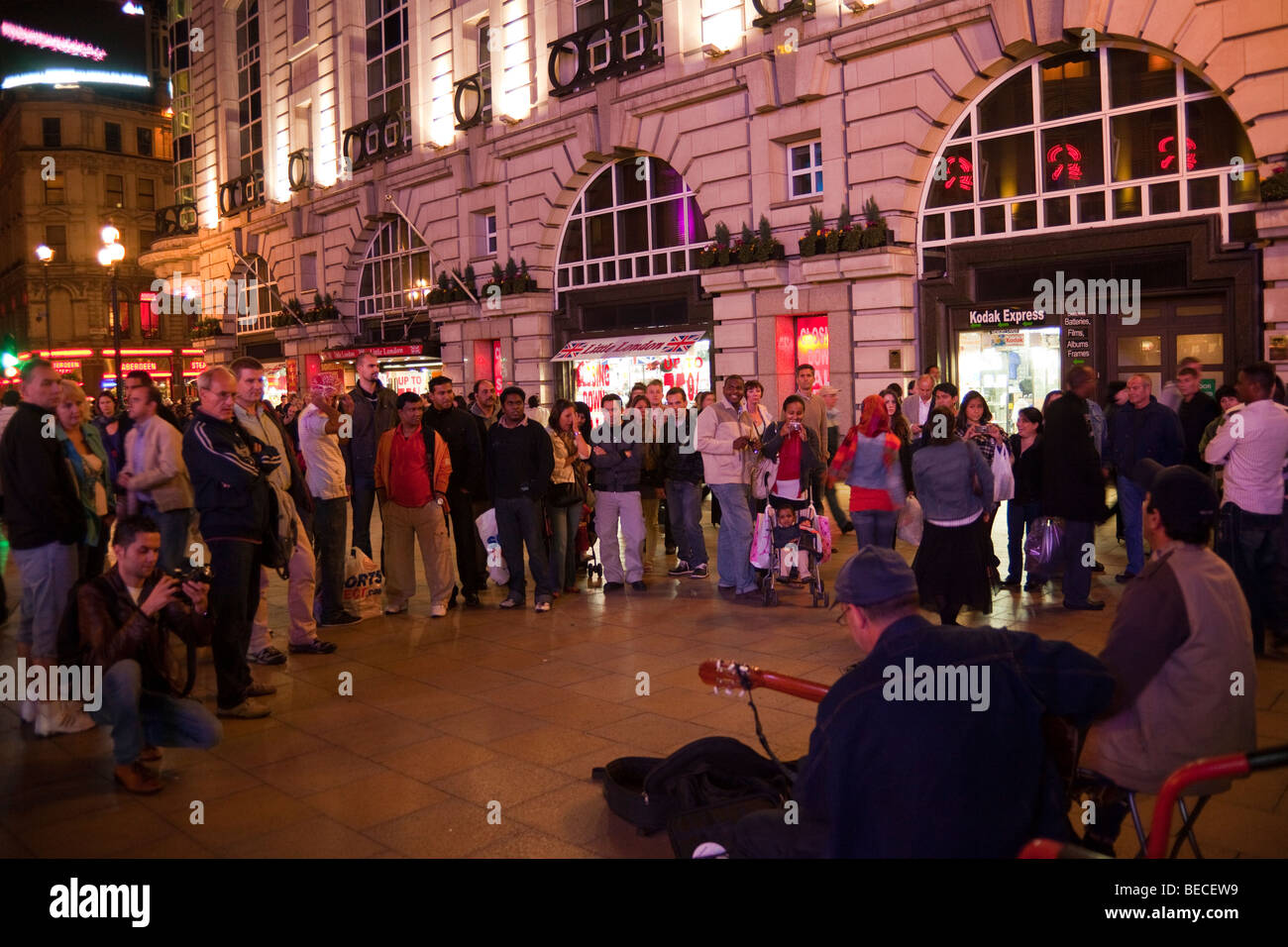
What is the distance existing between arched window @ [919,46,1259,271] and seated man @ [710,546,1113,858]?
1395cm

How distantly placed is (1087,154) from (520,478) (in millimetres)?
11108

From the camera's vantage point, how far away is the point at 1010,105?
1670 cm

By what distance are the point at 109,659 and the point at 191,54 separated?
135 ft

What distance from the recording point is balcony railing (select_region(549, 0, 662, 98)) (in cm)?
2147

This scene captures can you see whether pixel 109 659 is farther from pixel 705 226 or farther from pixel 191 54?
pixel 191 54

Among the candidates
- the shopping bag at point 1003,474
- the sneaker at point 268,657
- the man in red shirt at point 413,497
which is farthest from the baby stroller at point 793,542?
the sneaker at point 268,657

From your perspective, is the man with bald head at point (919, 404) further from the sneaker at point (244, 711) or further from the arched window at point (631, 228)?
the sneaker at point (244, 711)

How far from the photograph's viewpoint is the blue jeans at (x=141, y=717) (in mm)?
5617

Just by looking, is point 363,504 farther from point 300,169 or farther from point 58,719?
point 300,169

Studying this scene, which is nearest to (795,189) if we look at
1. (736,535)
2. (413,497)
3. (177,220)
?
(736,535)

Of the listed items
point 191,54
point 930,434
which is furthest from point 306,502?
point 191,54

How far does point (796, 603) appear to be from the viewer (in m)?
10.2

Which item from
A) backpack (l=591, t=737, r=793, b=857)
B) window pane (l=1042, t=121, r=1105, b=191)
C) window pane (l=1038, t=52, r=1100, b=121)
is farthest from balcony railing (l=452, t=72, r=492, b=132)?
backpack (l=591, t=737, r=793, b=857)

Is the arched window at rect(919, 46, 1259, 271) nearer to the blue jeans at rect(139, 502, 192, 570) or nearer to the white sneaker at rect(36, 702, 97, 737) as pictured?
the blue jeans at rect(139, 502, 192, 570)
